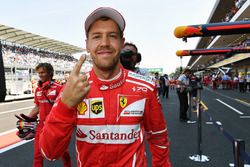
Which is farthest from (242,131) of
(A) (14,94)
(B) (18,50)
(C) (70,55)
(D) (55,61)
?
(C) (70,55)

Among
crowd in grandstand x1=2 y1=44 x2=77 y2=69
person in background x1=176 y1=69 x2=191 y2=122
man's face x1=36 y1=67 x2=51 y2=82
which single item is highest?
crowd in grandstand x1=2 y1=44 x2=77 y2=69

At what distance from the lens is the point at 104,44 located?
4.31ft

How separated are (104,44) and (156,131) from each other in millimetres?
696

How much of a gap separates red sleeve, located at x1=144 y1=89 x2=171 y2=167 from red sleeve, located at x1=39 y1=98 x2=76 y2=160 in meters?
0.56

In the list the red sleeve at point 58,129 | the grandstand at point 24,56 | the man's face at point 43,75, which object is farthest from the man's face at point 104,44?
the grandstand at point 24,56

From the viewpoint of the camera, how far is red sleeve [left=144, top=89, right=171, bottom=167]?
1532 mm

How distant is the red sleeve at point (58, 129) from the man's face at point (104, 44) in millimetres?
350

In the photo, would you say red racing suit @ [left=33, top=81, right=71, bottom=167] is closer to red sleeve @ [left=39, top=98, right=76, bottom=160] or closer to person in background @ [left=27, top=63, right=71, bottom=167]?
person in background @ [left=27, top=63, right=71, bottom=167]

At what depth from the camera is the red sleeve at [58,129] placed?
1121 millimetres

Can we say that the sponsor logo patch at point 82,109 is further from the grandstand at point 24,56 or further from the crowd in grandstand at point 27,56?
the crowd in grandstand at point 27,56

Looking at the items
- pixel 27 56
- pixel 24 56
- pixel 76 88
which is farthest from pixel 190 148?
pixel 27 56

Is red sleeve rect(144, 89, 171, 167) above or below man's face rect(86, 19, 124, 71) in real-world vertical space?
below

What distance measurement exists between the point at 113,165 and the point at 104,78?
0.53m

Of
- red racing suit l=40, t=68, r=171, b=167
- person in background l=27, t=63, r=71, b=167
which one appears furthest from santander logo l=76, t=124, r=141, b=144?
person in background l=27, t=63, r=71, b=167
